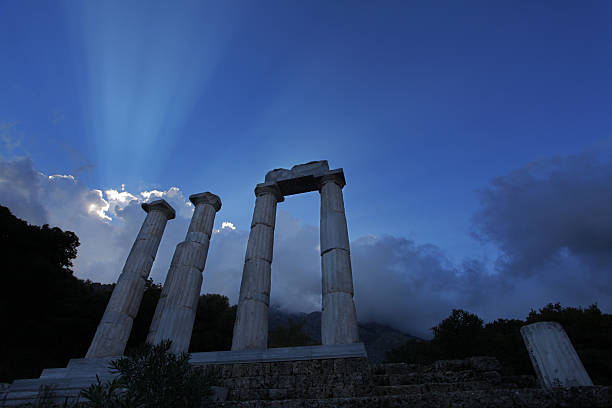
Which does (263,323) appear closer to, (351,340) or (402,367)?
(351,340)

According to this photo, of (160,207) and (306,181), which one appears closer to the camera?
(306,181)

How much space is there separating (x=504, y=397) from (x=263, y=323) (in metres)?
12.3

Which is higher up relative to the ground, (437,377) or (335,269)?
(335,269)

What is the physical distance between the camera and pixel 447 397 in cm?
762

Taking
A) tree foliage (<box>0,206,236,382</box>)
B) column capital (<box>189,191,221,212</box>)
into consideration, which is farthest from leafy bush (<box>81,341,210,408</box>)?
tree foliage (<box>0,206,236,382</box>)

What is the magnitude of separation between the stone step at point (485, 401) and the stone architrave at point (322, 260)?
724 centimetres

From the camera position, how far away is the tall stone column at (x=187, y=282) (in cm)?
1798

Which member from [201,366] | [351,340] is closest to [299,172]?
[351,340]

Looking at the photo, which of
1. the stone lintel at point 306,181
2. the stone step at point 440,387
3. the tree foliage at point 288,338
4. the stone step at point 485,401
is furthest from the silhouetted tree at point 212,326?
the stone step at point 485,401

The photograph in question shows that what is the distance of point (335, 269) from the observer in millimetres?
17797

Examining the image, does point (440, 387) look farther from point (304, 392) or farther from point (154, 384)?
point (154, 384)

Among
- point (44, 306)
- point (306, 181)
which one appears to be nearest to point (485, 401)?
point (306, 181)

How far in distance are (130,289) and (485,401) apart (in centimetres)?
2059

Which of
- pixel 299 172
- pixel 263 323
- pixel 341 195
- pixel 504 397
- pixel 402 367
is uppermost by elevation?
pixel 299 172
